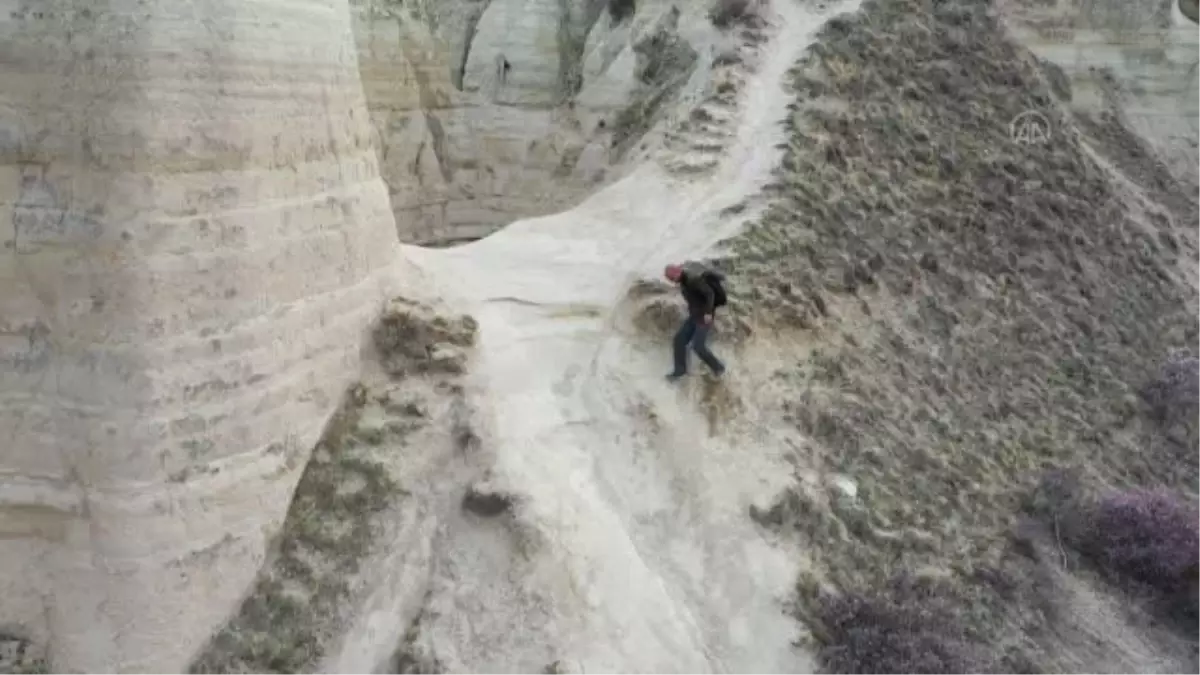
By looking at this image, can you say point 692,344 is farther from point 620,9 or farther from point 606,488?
point 620,9

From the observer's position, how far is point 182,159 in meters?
8.23

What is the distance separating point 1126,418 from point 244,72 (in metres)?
12.1

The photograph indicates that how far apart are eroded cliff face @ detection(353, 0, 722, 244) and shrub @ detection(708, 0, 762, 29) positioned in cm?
24

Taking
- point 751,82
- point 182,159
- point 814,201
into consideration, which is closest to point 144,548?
point 182,159

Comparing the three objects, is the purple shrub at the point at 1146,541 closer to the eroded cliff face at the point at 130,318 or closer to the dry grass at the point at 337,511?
the dry grass at the point at 337,511

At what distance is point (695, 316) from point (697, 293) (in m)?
0.23

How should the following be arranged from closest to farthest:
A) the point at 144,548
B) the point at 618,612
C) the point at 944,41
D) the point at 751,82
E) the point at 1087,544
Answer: the point at 144,548 → the point at 618,612 → the point at 1087,544 → the point at 751,82 → the point at 944,41

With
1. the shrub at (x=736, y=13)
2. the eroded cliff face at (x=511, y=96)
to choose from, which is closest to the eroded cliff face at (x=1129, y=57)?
the shrub at (x=736, y=13)

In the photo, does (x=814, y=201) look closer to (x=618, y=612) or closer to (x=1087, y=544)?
(x=1087, y=544)

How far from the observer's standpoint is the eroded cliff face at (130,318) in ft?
26.2

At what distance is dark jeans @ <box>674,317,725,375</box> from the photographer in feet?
35.9

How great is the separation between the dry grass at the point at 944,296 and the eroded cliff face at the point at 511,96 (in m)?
3.31

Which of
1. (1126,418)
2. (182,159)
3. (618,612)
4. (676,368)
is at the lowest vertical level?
(1126,418)

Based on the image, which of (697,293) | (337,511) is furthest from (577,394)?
(337,511)
